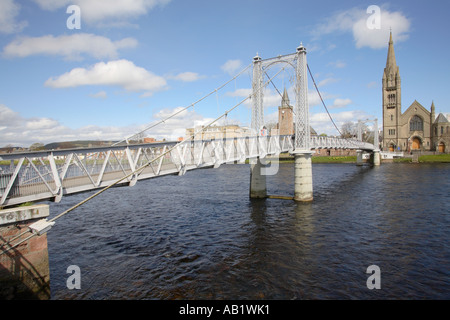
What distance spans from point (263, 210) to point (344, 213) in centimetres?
616

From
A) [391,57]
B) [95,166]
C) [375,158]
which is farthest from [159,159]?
[391,57]

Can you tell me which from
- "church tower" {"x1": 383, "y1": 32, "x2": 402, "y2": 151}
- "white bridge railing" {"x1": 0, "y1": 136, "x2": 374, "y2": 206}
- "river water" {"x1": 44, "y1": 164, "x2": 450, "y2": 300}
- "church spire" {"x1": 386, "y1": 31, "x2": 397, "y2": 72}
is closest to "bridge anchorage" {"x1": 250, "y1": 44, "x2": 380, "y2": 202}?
"river water" {"x1": 44, "y1": 164, "x2": 450, "y2": 300}

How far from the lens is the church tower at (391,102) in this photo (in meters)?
92.9

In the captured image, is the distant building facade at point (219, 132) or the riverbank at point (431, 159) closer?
the distant building facade at point (219, 132)

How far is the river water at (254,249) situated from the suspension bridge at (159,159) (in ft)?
12.3

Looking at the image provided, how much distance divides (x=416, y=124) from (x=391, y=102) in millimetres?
10997

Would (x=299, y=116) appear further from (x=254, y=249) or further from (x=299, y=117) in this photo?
(x=254, y=249)

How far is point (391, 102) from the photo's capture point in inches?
3765

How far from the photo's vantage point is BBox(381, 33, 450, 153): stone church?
271 ft

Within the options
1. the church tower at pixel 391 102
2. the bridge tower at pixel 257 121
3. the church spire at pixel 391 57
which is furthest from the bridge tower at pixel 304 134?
the church spire at pixel 391 57

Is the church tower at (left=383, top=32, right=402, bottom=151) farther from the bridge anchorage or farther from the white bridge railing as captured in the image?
the white bridge railing

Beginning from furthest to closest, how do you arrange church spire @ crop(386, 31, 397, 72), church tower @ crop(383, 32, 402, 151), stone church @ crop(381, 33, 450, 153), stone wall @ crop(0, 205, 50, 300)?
church spire @ crop(386, 31, 397, 72) → church tower @ crop(383, 32, 402, 151) → stone church @ crop(381, 33, 450, 153) → stone wall @ crop(0, 205, 50, 300)

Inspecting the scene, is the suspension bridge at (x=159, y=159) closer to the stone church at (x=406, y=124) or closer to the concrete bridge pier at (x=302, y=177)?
the concrete bridge pier at (x=302, y=177)
